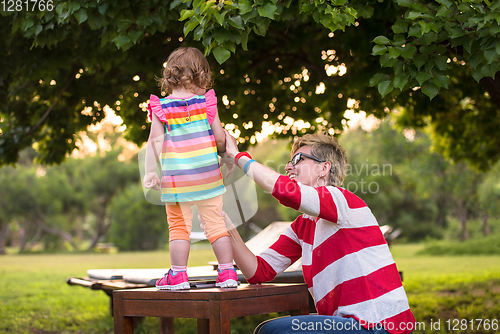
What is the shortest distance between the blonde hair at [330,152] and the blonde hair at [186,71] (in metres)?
0.68

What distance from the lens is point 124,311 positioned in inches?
93.1

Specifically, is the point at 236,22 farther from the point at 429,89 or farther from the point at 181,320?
the point at 181,320

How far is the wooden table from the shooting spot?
2.11m

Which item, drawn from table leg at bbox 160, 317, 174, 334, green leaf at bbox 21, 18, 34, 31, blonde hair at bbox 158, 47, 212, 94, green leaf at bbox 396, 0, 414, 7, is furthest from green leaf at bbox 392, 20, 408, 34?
table leg at bbox 160, 317, 174, 334

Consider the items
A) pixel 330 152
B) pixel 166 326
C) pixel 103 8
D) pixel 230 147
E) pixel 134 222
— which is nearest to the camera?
pixel 230 147

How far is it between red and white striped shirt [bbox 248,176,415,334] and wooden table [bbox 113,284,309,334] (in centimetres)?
17

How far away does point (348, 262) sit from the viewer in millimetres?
2340

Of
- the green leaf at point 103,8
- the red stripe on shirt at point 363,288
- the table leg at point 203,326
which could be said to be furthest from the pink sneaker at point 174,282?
the green leaf at point 103,8

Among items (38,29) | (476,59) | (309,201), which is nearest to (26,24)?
(38,29)

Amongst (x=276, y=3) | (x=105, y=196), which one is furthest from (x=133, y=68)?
(x=105, y=196)

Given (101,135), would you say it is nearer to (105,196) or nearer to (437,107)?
(105,196)

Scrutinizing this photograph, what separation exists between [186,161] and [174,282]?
0.62 metres

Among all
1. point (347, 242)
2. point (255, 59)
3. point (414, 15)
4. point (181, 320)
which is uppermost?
point (255, 59)

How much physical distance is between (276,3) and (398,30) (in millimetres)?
877
